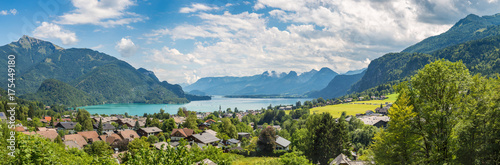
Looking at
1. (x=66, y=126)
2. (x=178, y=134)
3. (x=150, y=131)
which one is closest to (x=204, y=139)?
(x=178, y=134)

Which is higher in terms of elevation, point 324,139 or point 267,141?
point 324,139

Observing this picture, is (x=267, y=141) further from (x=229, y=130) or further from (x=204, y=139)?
(x=229, y=130)

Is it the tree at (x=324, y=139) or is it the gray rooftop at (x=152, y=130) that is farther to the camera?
the gray rooftop at (x=152, y=130)

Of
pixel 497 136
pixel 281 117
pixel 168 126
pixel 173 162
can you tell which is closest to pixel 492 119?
pixel 497 136

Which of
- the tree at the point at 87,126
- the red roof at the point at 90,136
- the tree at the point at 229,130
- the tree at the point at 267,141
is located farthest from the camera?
the tree at the point at 87,126

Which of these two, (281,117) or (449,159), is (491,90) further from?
(281,117)

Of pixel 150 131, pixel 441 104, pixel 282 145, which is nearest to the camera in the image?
pixel 441 104

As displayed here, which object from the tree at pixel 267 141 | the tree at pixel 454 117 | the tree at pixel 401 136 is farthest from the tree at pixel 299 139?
the tree at pixel 454 117

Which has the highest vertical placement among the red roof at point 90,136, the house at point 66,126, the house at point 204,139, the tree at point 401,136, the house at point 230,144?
the tree at point 401,136

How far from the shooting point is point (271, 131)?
151ft

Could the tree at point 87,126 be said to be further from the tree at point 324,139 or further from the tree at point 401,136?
the tree at point 401,136

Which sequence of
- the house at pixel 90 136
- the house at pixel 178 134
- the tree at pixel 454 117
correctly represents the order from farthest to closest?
the house at pixel 178 134
the house at pixel 90 136
the tree at pixel 454 117

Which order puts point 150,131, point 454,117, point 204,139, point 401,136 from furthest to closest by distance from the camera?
point 150,131 < point 204,139 < point 401,136 < point 454,117

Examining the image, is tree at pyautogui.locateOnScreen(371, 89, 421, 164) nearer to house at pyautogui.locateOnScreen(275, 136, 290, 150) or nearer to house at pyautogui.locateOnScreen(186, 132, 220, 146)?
house at pyautogui.locateOnScreen(275, 136, 290, 150)
